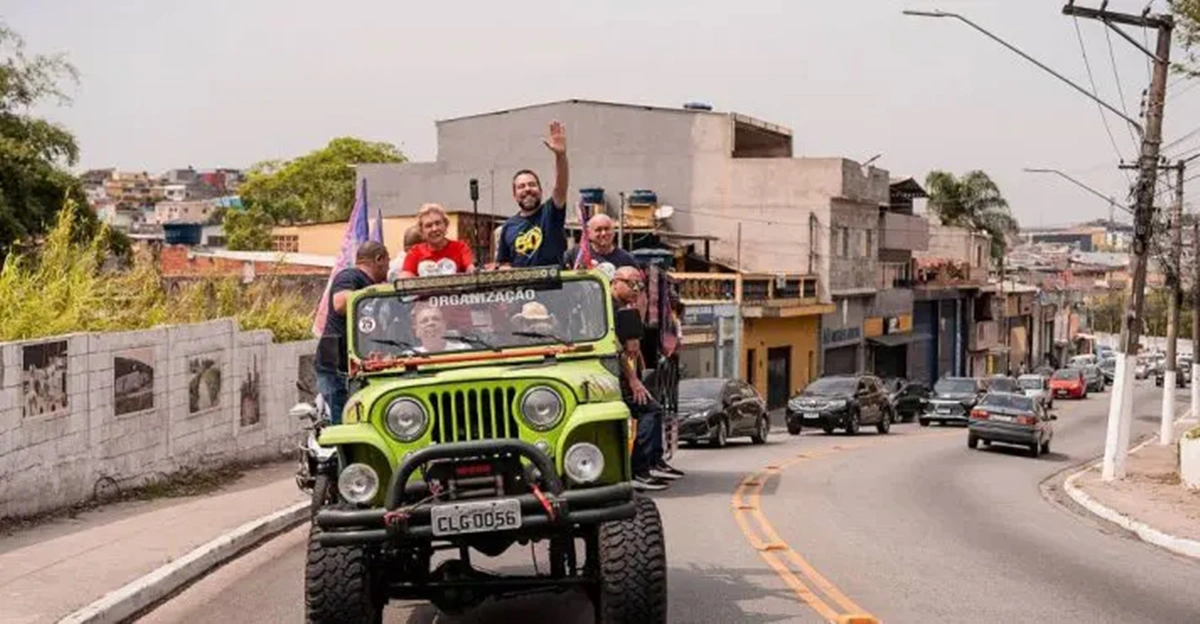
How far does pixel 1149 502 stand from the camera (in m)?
21.4

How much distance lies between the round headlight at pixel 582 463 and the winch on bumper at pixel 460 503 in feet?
0.35

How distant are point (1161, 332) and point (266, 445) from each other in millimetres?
147074

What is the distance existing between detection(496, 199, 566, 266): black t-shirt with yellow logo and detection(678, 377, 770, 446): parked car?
1686cm

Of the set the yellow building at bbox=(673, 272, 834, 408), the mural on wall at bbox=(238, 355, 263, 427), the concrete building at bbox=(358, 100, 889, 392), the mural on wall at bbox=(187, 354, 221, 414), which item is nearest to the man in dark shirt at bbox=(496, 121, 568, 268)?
the mural on wall at bbox=(187, 354, 221, 414)

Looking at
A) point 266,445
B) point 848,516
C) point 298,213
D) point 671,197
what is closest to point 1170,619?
point 848,516

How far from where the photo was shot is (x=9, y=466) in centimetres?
1304

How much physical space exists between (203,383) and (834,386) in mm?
24166

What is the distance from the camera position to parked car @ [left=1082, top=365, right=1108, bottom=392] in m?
85.0

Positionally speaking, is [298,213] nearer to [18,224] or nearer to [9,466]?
[18,224]

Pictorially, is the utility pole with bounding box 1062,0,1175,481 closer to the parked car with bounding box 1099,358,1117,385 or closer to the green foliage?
the green foliage

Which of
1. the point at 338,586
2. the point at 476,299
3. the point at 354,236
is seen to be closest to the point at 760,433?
the point at 354,236

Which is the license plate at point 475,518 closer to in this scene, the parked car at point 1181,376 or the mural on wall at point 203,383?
the mural on wall at point 203,383

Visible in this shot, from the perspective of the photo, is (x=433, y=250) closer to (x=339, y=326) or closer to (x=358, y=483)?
(x=339, y=326)

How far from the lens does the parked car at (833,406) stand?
127 ft
